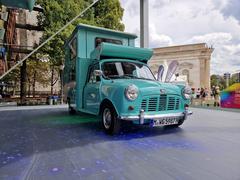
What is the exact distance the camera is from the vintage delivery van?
4.28 metres

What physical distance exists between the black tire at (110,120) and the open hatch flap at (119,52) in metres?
1.30

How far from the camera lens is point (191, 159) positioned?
3.05 m

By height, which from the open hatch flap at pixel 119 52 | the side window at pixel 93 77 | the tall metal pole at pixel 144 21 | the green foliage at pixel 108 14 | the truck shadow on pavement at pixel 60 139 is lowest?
Result: the truck shadow on pavement at pixel 60 139

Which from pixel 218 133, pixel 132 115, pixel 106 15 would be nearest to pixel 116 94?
pixel 132 115

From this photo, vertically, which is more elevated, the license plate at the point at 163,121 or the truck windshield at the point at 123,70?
the truck windshield at the point at 123,70

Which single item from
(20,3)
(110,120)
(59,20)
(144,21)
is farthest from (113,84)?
(59,20)

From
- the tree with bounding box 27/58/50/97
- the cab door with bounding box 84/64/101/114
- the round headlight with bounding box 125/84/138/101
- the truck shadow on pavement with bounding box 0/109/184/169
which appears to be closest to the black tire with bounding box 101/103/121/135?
the truck shadow on pavement with bounding box 0/109/184/169

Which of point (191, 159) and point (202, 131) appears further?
point (202, 131)

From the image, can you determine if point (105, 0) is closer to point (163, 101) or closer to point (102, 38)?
point (102, 38)

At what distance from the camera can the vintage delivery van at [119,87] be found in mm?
4277

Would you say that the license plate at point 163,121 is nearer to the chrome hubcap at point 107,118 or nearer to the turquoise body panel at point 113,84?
the turquoise body panel at point 113,84

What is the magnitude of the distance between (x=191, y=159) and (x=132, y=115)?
4.70ft

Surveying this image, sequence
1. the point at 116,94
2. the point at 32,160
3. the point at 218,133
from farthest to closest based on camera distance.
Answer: the point at 218,133, the point at 116,94, the point at 32,160

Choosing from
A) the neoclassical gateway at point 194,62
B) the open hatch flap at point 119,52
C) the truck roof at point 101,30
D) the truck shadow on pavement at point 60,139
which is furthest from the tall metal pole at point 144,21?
the neoclassical gateway at point 194,62
